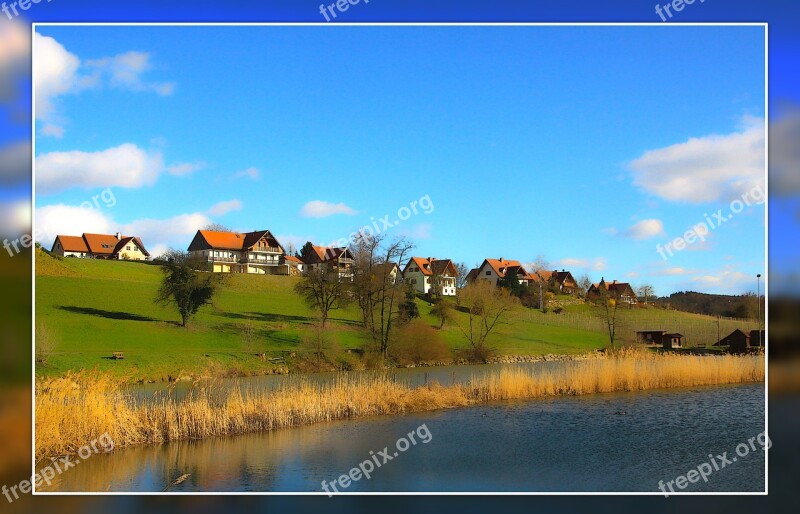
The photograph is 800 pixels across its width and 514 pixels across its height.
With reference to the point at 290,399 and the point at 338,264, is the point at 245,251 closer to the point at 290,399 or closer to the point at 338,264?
the point at 338,264

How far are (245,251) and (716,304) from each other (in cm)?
3964

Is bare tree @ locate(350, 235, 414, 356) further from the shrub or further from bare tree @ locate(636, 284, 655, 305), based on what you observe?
bare tree @ locate(636, 284, 655, 305)

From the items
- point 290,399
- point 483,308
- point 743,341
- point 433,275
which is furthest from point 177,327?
point 743,341

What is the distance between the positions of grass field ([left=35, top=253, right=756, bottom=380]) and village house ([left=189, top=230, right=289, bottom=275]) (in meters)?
6.05

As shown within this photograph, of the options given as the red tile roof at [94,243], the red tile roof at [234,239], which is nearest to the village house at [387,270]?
the red tile roof at [234,239]

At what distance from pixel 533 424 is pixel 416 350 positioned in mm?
20500

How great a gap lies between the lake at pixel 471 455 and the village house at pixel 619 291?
86.0 feet

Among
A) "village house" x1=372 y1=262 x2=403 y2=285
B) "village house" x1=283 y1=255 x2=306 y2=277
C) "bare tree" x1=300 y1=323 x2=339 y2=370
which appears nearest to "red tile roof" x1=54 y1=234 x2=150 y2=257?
"village house" x1=283 y1=255 x2=306 y2=277

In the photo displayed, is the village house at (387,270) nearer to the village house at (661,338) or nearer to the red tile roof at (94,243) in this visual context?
the village house at (661,338)

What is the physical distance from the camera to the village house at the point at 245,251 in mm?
57469

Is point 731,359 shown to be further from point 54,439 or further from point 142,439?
point 54,439

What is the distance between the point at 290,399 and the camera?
Answer: 679 inches

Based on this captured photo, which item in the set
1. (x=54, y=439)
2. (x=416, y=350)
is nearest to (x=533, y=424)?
(x=54, y=439)

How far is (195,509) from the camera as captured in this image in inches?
385
